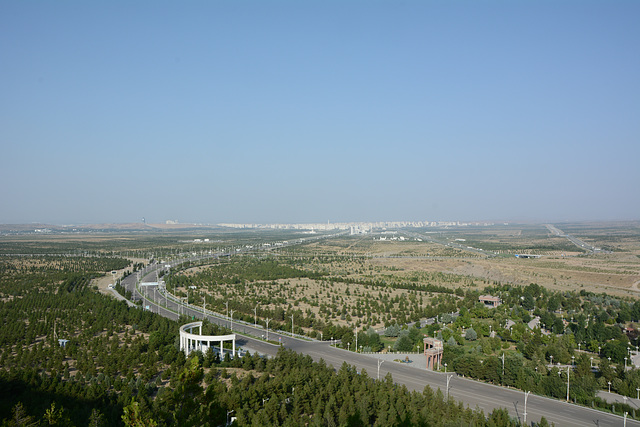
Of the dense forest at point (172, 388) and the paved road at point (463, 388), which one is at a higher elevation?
the dense forest at point (172, 388)

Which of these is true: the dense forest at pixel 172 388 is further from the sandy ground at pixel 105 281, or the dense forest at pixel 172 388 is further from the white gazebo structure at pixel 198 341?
the sandy ground at pixel 105 281

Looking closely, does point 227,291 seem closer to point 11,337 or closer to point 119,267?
point 11,337

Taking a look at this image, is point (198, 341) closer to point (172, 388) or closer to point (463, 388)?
point (172, 388)

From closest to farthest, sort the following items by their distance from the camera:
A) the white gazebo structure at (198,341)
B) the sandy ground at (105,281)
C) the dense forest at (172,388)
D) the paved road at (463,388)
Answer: the dense forest at (172,388), the paved road at (463,388), the white gazebo structure at (198,341), the sandy ground at (105,281)

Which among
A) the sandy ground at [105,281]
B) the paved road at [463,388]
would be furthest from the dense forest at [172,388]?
the sandy ground at [105,281]

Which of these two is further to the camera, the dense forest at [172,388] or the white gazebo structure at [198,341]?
the white gazebo structure at [198,341]

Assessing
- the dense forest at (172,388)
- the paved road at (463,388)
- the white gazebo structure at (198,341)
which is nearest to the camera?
the dense forest at (172,388)

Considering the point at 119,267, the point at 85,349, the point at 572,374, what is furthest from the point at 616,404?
the point at 119,267

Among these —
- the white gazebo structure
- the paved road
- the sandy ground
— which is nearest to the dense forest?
the white gazebo structure

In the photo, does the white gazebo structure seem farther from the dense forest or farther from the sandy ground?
the sandy ground

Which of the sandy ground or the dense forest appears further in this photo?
the sandy ground
